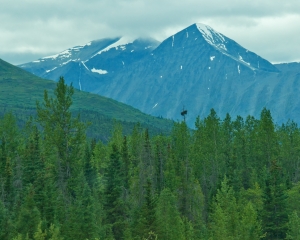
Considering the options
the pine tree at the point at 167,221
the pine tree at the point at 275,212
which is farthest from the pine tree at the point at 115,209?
the pine tree at the point at 275,212

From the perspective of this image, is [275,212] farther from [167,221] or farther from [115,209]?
[115,209]

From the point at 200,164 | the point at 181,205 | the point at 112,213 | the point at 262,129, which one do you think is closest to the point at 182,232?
the point at 112,213

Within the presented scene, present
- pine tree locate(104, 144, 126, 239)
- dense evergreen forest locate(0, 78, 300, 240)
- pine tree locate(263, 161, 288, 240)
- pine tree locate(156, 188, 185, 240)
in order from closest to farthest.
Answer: dense evergreen forest locate(0, 78, 300, 240)
pine tree locate(156, 188, 185, 240)
pine tree locate(104, 144, 126, 239)
pine tree locate(263, 161, 288, 240)

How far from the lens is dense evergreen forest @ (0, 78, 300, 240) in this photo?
53156 millimetres

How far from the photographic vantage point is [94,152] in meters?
119

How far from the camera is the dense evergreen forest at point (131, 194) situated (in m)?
53.2

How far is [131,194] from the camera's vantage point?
87500 mm

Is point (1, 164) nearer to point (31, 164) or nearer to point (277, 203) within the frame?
point (31, 164)

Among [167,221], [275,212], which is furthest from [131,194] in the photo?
[167,221]

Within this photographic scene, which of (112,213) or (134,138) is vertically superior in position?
(134,138)

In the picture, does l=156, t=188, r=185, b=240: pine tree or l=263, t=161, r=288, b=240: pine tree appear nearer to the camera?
l=156, t=188, r=185, b=240: pine tree

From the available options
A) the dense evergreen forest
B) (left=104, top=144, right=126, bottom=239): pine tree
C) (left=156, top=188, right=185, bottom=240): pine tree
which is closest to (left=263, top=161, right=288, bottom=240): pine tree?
the dense evergreen forest

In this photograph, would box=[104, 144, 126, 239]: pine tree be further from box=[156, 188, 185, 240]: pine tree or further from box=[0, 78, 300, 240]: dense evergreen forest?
box=[156, 188, 185, 240]: pine tree

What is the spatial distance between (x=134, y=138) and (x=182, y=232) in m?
66.4
